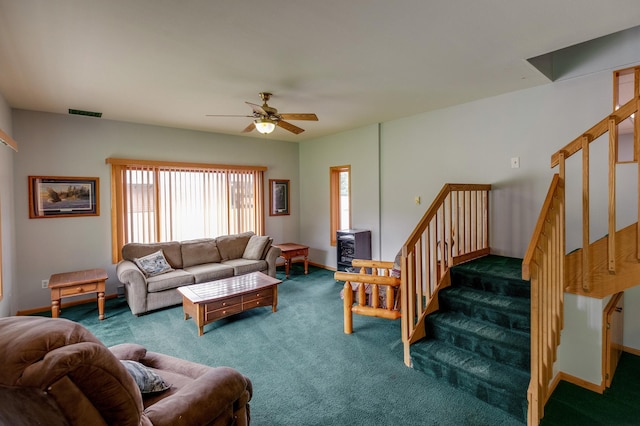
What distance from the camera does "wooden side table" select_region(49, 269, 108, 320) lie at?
3.86m

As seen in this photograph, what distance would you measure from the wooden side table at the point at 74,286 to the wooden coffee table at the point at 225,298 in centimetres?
104

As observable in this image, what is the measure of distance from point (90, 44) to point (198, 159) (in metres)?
3.34

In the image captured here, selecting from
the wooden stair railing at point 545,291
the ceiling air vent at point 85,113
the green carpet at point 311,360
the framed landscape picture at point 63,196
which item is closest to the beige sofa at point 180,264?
the green carpet at point 311,360

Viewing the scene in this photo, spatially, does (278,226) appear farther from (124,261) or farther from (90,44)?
(90,44)

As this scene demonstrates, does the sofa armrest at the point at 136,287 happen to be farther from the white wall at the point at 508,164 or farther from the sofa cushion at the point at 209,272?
the white wall at the point at 508,164

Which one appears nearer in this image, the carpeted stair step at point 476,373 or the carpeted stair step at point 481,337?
the carpeted stair step at point 476,373

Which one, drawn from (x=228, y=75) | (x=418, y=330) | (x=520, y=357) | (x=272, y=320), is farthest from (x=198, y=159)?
(x=520, y=357)

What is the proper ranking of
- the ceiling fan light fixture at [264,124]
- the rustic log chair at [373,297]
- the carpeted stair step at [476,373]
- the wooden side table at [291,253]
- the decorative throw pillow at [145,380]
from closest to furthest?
the decorative throw pillow at [145,380] → the carpeted stair step at [476,373] → the rustic log chair at [373,297] → the ceiling fan light fixture at [264,124] → the wooden side table at [291,253]

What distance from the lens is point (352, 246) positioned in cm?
555

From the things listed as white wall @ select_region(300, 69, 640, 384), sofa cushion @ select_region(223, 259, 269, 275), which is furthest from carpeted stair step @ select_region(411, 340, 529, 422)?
sofa cushion @ select_region(223, 259, 269, 275)

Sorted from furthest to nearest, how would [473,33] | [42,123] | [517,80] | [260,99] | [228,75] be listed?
[42,123]
[260,99]
[517,80]
[228,75]
[473,33]

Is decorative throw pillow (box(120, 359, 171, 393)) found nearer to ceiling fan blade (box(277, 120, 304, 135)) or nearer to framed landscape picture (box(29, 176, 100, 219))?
ceiling fan blade (box(277, 120, 304, 135))

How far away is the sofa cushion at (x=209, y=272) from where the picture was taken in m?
4.70

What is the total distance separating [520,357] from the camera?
8.10 feet
